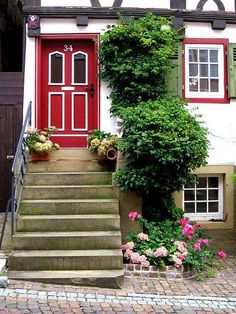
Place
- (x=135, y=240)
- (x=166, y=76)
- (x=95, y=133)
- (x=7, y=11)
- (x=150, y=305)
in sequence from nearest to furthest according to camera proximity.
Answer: (x=150, y=305) → (x=135, y=240) → (x=95, y=133) → (x=166, y=76) → (x=7, y=11)

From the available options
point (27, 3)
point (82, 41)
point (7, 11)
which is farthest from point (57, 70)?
point (7, 11)

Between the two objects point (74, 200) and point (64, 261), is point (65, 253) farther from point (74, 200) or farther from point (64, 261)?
point (74, 200)

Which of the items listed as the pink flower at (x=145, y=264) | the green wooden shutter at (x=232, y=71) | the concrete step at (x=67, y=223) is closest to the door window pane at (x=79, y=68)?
the green wooden shutter at (x=232, y=71)

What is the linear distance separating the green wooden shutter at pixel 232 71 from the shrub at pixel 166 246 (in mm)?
3420

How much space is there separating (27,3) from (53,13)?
0.56 m

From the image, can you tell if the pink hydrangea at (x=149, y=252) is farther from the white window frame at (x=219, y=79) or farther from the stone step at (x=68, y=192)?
the white window frame at (x=219, y=79)

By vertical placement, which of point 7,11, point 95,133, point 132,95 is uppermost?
point 7,11

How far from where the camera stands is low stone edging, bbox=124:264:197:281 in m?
6.17

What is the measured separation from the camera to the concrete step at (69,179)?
293 inches

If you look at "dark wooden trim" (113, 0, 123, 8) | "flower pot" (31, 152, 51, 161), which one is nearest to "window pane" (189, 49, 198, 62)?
"dark wooden trim" (113, 0, 123, 8)

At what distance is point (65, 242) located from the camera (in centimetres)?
627

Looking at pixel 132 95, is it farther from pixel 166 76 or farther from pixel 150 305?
pixel 150 305

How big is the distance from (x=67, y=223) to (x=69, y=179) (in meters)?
1.10

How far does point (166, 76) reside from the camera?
9.32 meters
